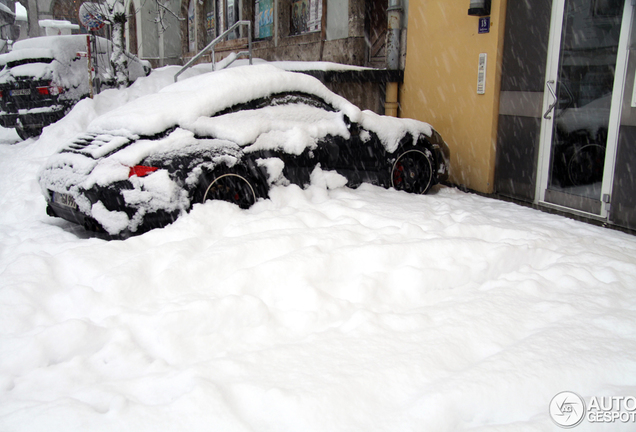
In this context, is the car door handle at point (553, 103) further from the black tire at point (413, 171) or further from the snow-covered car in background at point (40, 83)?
the snow-covered car in background at point (40, 83)

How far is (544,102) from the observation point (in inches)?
255

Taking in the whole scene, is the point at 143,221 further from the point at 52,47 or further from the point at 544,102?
the point at 52,47

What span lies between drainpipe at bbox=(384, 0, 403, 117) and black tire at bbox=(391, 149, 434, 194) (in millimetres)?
3239

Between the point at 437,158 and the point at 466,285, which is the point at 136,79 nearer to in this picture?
the point at 437,158

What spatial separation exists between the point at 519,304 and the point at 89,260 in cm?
306

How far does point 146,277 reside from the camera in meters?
3.59

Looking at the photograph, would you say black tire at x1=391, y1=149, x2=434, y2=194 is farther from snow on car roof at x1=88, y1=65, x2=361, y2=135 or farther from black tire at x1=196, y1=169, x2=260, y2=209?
black tire at x1=196, y1=169, x2=260, y2=209

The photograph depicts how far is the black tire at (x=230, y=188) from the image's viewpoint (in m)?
4.71

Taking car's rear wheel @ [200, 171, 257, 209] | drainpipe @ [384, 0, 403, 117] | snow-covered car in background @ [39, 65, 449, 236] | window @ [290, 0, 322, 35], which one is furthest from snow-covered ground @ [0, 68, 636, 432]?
window @ [290, 0, 322, 35]

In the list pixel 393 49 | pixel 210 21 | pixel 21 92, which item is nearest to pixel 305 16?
pixel 393 49

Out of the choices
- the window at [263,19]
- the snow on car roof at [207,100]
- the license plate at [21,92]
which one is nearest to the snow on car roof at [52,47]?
the license plate at [21,92]

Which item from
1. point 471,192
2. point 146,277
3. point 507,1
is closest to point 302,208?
point 146,277

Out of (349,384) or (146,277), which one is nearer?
(349,384)

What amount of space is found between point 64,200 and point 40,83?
7.04m
